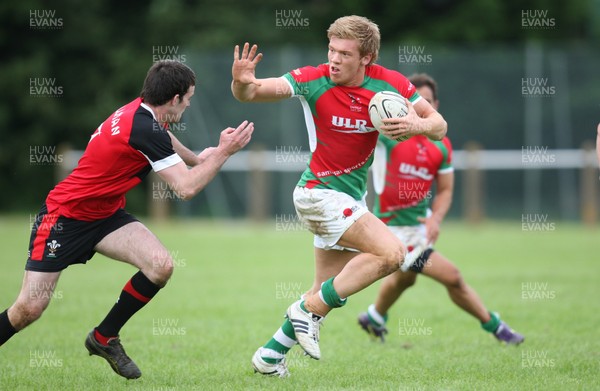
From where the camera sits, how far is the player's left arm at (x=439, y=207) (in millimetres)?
7184

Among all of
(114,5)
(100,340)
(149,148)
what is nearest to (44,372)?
(100,340)

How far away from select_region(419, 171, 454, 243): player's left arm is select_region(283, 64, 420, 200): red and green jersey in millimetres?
1659

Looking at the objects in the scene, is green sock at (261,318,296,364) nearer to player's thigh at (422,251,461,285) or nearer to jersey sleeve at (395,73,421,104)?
jersey sleeve at (395,73,421,104)

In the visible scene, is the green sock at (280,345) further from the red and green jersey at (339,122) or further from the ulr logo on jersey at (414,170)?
the ulr logo on jersey at (414,170)

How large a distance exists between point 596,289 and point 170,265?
665cm

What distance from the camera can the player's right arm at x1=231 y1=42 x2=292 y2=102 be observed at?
203 inches

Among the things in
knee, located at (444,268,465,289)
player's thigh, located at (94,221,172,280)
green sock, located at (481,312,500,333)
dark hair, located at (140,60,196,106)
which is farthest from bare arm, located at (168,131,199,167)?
green sock, located at (481,312,500,333)

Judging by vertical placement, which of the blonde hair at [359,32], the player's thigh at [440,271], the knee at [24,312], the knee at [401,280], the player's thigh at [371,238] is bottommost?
the knee at [401,280]

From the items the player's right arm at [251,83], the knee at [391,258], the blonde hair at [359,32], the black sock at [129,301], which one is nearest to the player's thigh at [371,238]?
the knee at [391,258]

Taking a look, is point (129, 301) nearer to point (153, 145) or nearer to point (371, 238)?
point (153, 145)

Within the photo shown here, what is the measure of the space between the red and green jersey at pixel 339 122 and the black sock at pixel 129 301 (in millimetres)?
1218

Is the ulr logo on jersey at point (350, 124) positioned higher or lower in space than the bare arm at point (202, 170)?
higher

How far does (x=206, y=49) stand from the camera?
80.9 ft

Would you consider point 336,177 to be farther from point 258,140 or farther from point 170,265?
point 258,140
